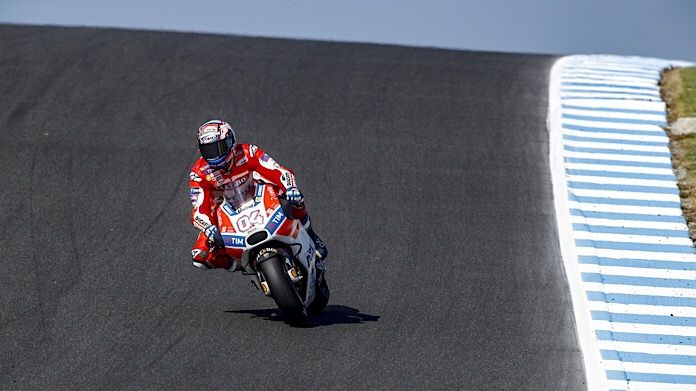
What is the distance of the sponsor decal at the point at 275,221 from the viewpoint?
9234 mm

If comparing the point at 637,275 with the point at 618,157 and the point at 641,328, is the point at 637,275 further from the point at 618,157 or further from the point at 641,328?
the point at 618,157

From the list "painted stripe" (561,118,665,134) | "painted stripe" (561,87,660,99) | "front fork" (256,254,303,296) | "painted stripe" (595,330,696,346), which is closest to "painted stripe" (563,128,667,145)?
"painted stripe" (561,118,665,134)

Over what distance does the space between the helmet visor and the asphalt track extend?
4.84ft

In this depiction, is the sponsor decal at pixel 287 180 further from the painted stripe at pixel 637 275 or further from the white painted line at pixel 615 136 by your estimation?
the white painted line at pixel 615 136

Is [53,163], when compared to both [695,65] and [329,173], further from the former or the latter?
[695,65]

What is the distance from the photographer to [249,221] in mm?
9312

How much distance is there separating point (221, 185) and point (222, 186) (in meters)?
0.01

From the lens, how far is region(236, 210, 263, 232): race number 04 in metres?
9.28

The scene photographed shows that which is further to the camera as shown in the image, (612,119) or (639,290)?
(612,119)

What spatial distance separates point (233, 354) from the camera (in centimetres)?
878

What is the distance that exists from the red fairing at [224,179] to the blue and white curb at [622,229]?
123 inches

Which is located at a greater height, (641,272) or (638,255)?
(638,255)

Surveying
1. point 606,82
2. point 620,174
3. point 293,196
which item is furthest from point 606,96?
point 293,196

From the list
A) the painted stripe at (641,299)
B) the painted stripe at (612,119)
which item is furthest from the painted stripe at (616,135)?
the painted stripe at (641,299)
